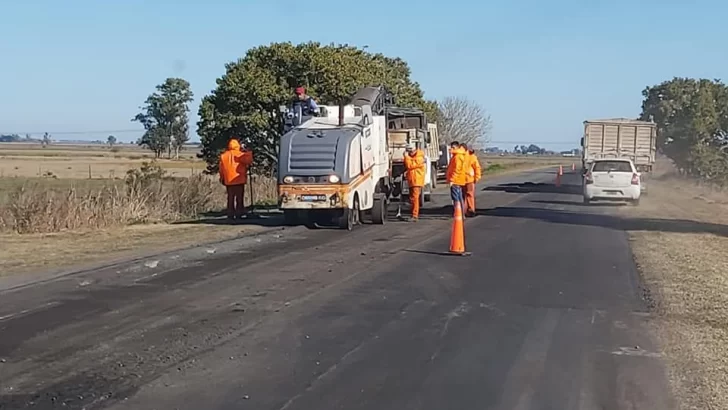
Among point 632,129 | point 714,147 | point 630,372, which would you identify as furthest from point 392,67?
point 630,372

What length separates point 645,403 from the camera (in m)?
7.33

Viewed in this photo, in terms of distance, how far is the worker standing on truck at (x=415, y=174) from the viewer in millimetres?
25989

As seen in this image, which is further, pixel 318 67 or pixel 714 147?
pixel 714 147

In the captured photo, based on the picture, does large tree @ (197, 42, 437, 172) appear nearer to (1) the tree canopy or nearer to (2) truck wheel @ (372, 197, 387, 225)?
(2) truck wheel @ (372, 197, 387, 225)

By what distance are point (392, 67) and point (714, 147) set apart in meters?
22.3

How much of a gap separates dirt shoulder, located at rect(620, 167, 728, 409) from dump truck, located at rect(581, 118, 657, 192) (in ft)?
40.3

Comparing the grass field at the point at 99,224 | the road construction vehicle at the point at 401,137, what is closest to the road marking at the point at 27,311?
the grass field at the point at 99,224

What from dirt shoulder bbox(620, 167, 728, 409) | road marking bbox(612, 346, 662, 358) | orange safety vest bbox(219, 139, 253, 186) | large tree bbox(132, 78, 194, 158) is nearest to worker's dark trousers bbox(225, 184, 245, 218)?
orange safety vest bbox(219, 139, 253, 186)

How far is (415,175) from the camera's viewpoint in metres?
26.4

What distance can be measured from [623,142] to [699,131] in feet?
73.7

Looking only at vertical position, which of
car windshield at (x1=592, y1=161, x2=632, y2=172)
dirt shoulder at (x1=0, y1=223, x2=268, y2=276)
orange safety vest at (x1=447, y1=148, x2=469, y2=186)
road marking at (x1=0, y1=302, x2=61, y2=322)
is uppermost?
orange safety vest at (x1=447, y1=148, x2=469, y2=186)

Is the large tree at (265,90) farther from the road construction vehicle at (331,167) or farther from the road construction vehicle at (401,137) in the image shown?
the road construction vehicle at (331,167)

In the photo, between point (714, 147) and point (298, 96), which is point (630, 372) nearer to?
point (298, 96)

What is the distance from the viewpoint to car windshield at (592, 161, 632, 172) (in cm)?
3294
